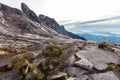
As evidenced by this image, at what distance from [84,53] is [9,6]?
112 meters

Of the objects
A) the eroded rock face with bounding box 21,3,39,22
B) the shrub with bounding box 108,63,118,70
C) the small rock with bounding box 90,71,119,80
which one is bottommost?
the small rock with bounding box 90,71,119,80

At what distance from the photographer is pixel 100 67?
25.9 meters

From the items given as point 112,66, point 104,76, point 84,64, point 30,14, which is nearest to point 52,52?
point 84,64

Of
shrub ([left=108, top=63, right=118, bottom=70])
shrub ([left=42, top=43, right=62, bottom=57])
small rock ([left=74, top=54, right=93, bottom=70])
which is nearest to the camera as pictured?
small rock ([left=74, top=54, right=93, bottom=70])

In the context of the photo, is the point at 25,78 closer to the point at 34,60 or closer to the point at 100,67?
the point at 34,60

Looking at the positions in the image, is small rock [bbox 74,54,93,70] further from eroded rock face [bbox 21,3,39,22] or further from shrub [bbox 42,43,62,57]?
eroded rock face [bbox 21,3,39,22]

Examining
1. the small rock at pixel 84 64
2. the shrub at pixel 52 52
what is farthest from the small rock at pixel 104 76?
the shrub at pixel 52 52

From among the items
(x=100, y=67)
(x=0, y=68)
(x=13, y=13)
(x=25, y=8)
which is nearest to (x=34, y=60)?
(x=0, y=68)

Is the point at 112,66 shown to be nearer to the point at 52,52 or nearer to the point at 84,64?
the point at 84,64

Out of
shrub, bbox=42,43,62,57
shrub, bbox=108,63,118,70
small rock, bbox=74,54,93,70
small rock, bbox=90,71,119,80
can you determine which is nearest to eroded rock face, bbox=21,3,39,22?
shrub, bbox=42,43,62,57

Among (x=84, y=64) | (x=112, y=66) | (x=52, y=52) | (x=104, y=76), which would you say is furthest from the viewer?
(x=52, y=52)

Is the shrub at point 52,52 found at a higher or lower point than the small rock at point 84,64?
higher

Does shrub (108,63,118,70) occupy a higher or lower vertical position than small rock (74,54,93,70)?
lower

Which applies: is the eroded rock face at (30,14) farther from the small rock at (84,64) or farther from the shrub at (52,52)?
the small rock at (84,64)
